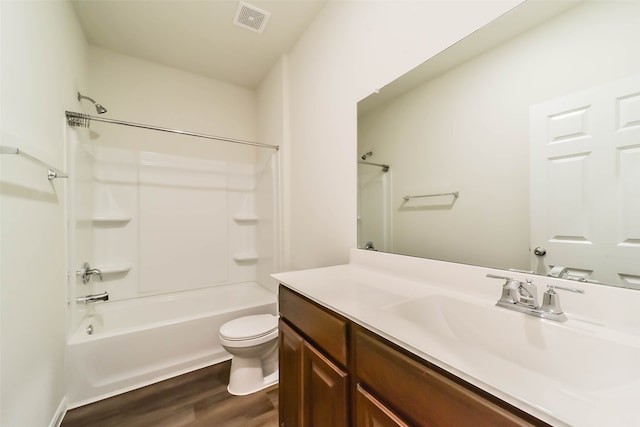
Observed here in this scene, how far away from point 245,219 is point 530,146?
2566 millimetres

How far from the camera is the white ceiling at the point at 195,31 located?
5.62 feet

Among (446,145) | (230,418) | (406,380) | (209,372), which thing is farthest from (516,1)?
(209,372)

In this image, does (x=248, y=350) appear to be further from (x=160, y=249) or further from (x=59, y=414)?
(x=160, y=249)

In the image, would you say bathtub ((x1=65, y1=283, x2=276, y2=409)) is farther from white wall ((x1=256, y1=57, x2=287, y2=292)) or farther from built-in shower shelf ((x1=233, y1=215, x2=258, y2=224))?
built-in shower shelf ((x1=233, y1=215, x2=258, y2=224))

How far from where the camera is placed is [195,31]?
1961 mm

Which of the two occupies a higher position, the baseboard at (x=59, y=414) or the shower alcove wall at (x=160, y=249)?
the shower alcove wall at (x=160, y=249)

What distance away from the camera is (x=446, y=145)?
3.57 feet

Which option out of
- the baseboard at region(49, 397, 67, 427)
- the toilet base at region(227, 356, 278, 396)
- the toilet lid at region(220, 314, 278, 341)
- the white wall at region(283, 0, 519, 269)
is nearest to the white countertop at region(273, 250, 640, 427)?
the white wall at region(283, 0, 519, 269)

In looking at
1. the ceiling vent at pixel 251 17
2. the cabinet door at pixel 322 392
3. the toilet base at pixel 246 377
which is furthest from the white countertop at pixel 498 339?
the ceiling vent at pixel 251 17

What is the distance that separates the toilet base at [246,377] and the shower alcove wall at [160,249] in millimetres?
402

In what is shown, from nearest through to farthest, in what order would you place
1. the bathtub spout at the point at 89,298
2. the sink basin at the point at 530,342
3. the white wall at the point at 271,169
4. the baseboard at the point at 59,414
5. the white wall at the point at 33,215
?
the sink basin at the point at 530,342, the white wall at the point at 33,215, the baseboard at the point at 59,414, the bathtub spout at the point at 89,298, the white wall at the point at 271,169

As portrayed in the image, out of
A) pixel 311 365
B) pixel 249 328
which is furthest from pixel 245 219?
pixel 311 365

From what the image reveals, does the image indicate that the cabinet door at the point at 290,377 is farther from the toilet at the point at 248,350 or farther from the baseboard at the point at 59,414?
the baseboard at the point at 59,414

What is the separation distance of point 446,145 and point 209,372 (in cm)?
222
